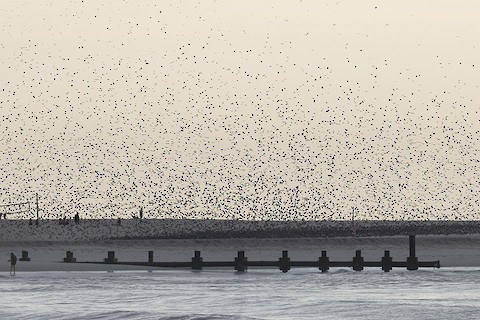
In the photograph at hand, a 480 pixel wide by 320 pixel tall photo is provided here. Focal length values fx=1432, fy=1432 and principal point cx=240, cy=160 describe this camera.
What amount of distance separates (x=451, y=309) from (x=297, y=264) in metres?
20.7

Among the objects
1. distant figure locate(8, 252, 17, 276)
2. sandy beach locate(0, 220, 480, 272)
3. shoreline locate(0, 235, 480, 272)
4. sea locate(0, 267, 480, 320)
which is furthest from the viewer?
sandy beach locate(0, 220, 480, 272)

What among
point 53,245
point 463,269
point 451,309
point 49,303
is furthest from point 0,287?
point 53,245

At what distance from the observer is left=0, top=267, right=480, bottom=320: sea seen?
48.8 metres

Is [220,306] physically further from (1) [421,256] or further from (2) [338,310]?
(1) [421,256]

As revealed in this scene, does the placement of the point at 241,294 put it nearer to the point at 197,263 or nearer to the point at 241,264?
the point at 241,264

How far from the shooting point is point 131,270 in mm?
71562

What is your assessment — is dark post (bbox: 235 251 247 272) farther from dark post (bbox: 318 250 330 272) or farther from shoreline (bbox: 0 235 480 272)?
shoreline (bbox: 0 235 480 272)

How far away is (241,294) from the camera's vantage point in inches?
2245

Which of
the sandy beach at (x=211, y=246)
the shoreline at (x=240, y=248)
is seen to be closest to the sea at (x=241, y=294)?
the shoreline at (x=240, y=248)

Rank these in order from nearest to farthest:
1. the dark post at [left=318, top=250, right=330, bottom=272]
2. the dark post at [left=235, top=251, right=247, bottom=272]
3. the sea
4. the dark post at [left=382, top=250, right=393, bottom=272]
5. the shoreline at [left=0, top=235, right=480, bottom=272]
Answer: the sea → the dark post at [left=318, top=250, right=330, bottom=272] → the dark post at [left=235, top=251, right=247, bottom=272] → the dark post at [left=382, top=250, right=393, bottom=272] → the shoreline at [left=0, top=235, right=480, bottom=272]

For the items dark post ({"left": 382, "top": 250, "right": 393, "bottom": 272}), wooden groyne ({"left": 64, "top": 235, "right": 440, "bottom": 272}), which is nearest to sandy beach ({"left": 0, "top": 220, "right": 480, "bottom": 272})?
wooden groyne ({"left": 64, "top": 235, "right": 440, "bottom": 272})

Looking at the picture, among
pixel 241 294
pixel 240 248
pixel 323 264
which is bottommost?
pixel 241 294

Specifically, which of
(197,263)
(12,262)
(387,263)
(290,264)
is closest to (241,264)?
(197,263)

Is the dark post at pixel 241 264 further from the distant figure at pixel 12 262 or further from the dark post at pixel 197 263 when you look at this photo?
the distant figure at pixel 12 262
